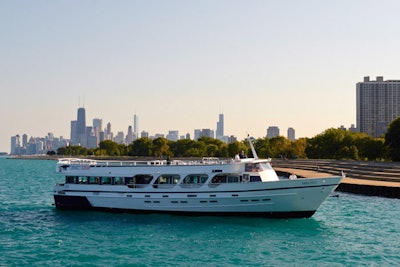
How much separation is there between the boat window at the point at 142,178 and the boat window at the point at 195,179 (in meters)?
2.89

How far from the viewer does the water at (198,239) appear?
25.1 meters

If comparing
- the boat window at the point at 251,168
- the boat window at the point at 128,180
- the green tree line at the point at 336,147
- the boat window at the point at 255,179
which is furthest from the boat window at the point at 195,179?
the green tree line at the point at 336,147

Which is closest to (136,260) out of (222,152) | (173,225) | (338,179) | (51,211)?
(173,225)

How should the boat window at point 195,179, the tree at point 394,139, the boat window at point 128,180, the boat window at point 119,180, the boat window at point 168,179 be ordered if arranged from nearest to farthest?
the boat window at point 195,179 < the boat window at point 168,179 < the boat window at point 128,180 < the boat window at point 119,180 < the tree at point 394,139

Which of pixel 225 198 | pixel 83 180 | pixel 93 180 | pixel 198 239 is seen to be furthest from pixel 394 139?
pixel 198 239

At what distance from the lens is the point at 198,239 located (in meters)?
29.7

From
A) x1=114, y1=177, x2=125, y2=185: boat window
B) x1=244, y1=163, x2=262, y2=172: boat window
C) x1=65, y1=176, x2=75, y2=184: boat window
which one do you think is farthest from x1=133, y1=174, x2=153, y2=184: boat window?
x1=244, y1=163, x2=262, y2=172: boat window

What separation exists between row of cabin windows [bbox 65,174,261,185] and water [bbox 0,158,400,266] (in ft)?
8.46

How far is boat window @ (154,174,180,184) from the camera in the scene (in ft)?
125

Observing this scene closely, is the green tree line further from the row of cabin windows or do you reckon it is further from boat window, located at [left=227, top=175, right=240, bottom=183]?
boat window, located at [left=227, top=175, right=240, bottom=183]

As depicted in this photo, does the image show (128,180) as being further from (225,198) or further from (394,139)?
(394,139)

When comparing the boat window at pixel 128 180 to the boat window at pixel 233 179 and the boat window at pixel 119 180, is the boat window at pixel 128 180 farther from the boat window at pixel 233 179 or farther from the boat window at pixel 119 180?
the boat window at pixel 233 179

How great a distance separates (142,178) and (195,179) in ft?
14.3

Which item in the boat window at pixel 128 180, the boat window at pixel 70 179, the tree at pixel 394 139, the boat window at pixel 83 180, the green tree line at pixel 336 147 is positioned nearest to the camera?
the boat window at pixel 128 180
